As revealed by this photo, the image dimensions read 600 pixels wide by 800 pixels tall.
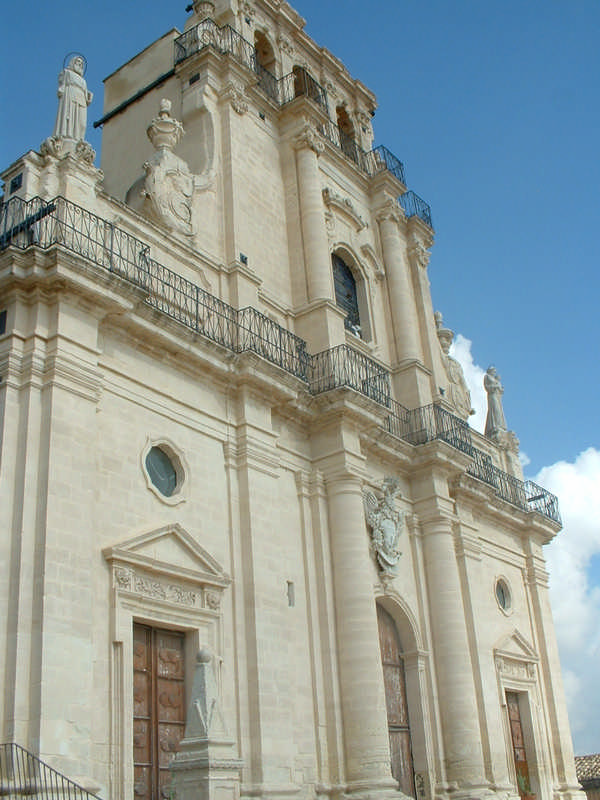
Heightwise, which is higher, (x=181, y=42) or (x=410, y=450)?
(x=181, y=42)

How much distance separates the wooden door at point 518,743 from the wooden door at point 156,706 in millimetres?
9995

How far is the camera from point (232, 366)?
46.5ft

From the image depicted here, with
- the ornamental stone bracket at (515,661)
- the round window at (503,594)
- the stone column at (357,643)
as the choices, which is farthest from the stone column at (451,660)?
the round window at (503,594)

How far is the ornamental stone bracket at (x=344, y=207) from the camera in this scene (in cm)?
1970

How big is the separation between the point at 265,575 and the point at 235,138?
8.36 meters

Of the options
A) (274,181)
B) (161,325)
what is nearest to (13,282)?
(161,325)

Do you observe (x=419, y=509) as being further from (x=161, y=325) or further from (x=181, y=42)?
(x=181, y=42)

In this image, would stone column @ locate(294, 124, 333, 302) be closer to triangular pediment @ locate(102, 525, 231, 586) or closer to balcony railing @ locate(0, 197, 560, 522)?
balcony railing @ locate(0, 197, 560, 522)

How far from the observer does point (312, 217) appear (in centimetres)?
1844

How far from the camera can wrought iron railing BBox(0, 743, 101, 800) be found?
902 cm

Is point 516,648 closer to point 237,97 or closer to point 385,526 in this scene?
point 385,526

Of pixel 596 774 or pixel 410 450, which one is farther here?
pixel 596 774

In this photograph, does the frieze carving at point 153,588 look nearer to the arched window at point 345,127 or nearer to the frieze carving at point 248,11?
the frieze carving at point 248,11

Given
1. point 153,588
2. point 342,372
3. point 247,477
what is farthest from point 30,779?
point 342,372
